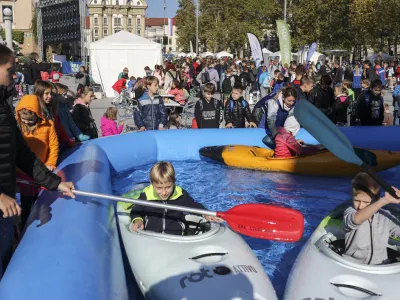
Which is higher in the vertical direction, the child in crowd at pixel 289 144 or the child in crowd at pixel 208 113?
the child in crowd at pixel 208 113

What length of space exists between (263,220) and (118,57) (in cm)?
1341

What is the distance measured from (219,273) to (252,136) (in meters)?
4.62

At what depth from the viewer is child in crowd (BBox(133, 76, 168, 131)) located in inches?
283

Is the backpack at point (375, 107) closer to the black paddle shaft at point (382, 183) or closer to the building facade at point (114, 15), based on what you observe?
the black paddle shaft at point (382, 183)

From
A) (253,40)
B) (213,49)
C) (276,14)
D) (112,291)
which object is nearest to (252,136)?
(112,291)

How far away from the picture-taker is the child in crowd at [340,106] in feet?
26.6

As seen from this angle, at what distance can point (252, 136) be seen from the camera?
7570 millimetres

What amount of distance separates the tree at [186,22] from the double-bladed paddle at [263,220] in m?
46.5

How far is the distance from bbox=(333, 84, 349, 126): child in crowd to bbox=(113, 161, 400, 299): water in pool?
150 centimetres

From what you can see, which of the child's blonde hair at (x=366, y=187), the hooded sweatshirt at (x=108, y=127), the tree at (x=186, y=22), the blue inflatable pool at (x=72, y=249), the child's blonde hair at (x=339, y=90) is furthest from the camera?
the tree at (x=186, y=22)

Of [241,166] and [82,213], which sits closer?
[82,213]

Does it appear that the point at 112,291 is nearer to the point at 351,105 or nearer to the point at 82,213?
the point at 82,213

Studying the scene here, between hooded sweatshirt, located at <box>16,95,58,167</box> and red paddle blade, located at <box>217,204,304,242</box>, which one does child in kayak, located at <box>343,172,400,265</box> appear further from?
hooded sweatshirt, located at <box>16,95,58,167</box>

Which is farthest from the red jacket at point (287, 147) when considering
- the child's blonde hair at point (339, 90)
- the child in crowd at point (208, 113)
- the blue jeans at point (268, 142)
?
the child's blonde hair at point (339, 90)
